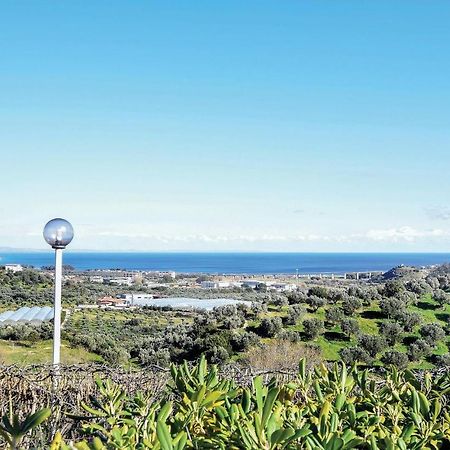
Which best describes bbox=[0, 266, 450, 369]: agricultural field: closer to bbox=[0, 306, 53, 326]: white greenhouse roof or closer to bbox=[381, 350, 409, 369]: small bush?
bbox=[381, 350, 409, 369]: small bush

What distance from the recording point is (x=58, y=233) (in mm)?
5297

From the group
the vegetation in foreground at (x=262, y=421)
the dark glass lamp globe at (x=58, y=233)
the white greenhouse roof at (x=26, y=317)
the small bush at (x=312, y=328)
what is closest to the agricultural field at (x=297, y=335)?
the small bush at (x=312, y=328)

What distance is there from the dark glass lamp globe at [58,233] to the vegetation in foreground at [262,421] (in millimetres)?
3368

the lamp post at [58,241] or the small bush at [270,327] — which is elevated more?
the lamp post at [58,241]

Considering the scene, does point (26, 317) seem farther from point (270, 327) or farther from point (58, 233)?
point (58, 233)

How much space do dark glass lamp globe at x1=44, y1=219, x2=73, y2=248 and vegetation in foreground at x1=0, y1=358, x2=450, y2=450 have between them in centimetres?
337

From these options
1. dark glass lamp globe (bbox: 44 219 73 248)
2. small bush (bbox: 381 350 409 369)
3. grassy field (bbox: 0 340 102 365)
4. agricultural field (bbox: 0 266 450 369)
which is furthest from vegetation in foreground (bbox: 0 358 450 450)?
small bush (bbox: 381 350 409 369)

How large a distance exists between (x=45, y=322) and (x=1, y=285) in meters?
11.9

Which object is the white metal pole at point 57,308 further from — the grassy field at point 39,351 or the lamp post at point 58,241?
the grassy field at point 39,351

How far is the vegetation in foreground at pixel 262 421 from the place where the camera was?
1.25 m

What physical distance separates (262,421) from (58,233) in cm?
433

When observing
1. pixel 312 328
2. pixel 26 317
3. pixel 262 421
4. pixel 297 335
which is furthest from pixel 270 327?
pixel 262 421

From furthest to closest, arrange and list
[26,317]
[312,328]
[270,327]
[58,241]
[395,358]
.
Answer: [26,317], [312,328], [270,327], [395,358], [58,241]

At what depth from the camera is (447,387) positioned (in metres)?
2.31
